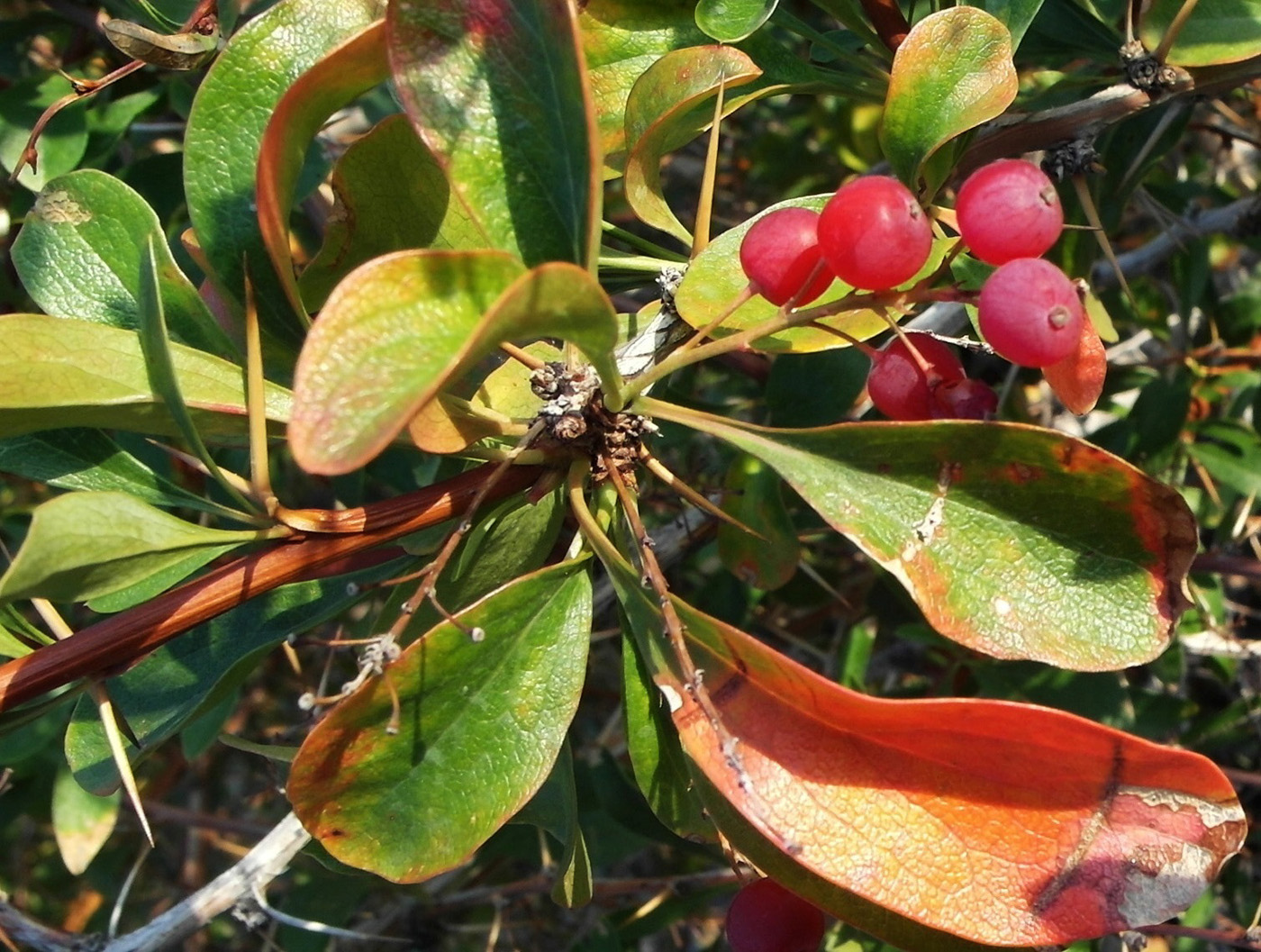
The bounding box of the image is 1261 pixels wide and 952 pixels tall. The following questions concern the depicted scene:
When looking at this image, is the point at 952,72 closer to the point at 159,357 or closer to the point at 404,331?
the point at 404,331

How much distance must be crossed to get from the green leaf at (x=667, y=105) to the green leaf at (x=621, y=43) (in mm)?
67

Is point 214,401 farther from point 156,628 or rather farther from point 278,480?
point 278,480

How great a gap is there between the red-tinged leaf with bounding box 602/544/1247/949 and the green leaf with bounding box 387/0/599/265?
0.31 meters

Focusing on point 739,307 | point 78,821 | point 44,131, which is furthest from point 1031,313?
point 78,821

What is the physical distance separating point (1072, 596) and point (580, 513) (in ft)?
1.13

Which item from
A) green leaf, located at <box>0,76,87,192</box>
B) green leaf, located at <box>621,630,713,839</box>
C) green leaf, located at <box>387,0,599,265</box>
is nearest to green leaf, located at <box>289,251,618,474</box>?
green leaf, located at <box>387,0,599,265</box>

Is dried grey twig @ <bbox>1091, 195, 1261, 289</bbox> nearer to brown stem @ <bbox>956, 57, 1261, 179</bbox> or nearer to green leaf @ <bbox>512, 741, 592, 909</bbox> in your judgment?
brown stem @ <bbox>956, 57, 1261, 179</bbox>

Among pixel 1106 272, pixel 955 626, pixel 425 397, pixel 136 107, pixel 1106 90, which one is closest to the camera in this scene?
pixel 425 397

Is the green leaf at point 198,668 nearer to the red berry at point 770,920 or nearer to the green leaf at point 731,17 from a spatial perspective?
the red berry at point 770,920

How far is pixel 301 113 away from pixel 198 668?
50 cm

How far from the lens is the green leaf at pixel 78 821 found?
1735 mm

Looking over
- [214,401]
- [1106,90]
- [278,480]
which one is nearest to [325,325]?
[214,401]

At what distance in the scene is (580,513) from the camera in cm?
87

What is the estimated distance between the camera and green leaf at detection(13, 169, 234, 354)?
96 centimetres
